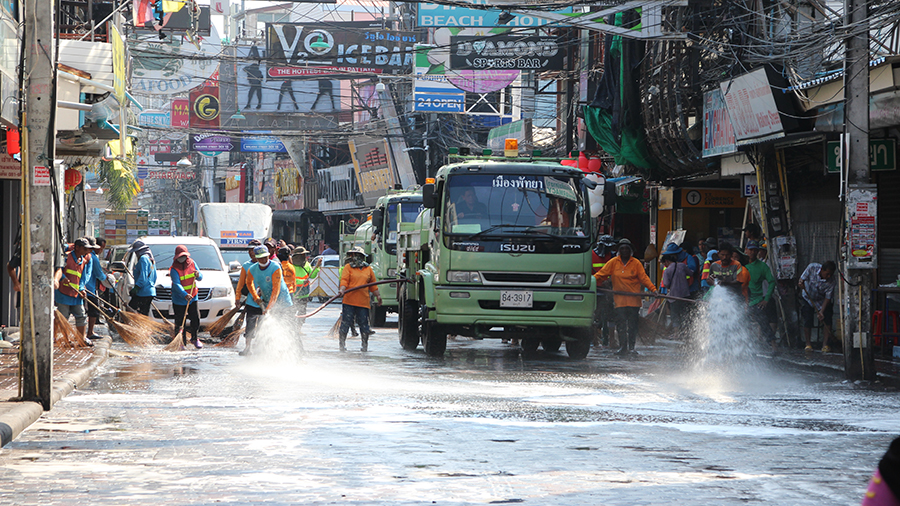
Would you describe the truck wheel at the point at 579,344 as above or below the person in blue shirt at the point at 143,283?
below

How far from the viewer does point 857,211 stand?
12.7 meters

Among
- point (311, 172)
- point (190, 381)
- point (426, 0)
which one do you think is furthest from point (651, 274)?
point (311, 172)

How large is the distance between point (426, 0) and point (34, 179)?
6626 millimetres

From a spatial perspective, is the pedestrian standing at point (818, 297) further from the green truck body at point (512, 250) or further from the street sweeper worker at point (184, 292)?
the street sweeper worker at point (184, 292)

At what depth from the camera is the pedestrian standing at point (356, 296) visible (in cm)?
1695

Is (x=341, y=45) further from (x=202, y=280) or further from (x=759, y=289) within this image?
(x=759, y=289)

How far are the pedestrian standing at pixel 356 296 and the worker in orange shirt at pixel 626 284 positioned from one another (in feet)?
11.7

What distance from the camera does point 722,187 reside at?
23.6 meters

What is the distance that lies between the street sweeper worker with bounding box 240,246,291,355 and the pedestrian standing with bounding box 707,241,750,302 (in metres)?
6.20

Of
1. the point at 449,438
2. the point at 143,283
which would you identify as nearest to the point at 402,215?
the point at 143,283

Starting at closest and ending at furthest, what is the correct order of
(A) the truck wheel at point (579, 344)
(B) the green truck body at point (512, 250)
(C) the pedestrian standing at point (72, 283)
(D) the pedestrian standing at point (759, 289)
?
(B) the green truck body at point (512, 250)
(A) the truck wheel at point (579, 344)
(C) the pedestrian standing at point (72, 283)
(D) the pedestrian standing at point (759, 289)

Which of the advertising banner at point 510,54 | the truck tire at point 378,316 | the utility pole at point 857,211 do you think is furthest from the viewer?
the advertising banner at point 510,54

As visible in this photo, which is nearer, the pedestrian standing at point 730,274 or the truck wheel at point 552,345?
the pedestrian standing at point 730,274

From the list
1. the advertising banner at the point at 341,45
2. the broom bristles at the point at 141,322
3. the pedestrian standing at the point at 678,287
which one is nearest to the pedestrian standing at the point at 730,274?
the pedestrian standing at the point at 678,287
